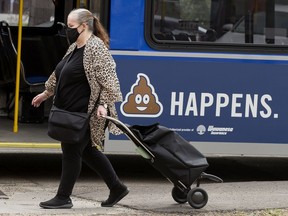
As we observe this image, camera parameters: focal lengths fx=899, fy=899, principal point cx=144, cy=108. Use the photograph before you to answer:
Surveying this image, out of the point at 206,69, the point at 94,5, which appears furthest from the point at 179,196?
the point at 94,5

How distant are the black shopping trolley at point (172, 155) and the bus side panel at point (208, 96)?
1.20 meters

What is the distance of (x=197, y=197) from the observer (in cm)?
751

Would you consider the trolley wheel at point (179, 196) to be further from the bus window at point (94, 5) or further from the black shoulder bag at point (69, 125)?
the bus window at point (94, 5)

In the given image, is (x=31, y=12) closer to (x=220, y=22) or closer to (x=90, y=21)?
(x=220, y=22)

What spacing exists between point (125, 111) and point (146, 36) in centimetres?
76

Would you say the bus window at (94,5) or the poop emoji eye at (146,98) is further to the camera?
the bus window at (94,5)

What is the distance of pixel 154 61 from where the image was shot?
8.67 metres

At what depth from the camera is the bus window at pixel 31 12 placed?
34.6 feet

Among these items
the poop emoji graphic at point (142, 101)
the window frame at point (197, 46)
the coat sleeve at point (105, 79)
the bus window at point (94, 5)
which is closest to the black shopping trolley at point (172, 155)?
the coat sleeve at point (105, 79)

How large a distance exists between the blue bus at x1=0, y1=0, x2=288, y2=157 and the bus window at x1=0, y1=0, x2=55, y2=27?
1979mm

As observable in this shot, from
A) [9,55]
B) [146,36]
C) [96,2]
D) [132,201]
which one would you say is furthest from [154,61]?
[9,55]

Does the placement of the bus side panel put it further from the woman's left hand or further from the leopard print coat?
the woman's left hand

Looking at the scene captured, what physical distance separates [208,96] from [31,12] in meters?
2.88

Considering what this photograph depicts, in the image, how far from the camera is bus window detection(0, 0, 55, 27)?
10.6 m
